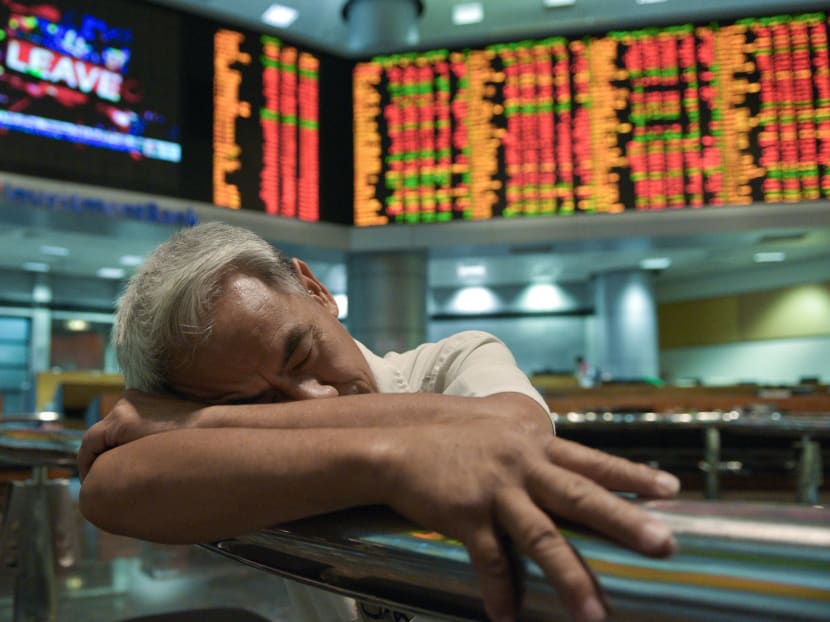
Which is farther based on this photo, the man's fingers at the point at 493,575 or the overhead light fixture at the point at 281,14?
the overhead light fixture at the point at 281,14

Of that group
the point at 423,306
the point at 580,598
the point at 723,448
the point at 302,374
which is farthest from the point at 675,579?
the point at 423,306

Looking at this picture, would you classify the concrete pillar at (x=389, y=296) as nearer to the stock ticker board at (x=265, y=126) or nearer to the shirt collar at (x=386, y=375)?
the stock ticker board at (x=265, y=126)

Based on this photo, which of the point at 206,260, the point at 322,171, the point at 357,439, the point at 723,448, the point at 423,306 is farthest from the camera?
the point at 423,306

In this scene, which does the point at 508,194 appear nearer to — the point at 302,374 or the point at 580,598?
the point at 302,374

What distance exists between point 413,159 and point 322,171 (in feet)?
2.61

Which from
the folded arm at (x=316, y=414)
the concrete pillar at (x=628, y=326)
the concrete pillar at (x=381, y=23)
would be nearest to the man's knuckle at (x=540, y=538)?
the folded arm at (x=316, y=414)

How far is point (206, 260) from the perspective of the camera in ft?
2.41

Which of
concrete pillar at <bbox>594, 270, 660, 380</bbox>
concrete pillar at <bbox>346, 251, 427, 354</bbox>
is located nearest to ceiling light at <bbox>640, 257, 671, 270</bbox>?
concrete pillar at <bbox>594, 270, 660, 380</bbox>

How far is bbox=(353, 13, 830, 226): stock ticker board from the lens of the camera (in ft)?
18.1

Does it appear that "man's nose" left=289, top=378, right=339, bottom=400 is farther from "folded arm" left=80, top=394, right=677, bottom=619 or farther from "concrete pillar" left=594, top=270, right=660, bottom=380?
Answer: "concrete pillar" left=594, top=270, right=660, bottom=380

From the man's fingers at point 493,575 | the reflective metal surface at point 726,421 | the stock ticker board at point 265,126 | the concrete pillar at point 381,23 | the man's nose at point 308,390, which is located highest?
the concrete pillar at point 381,23

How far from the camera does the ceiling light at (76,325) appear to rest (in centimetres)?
1150

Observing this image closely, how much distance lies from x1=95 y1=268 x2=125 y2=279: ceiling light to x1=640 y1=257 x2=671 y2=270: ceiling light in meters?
7.50

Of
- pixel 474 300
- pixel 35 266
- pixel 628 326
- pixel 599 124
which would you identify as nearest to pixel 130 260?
pixel 35 266
